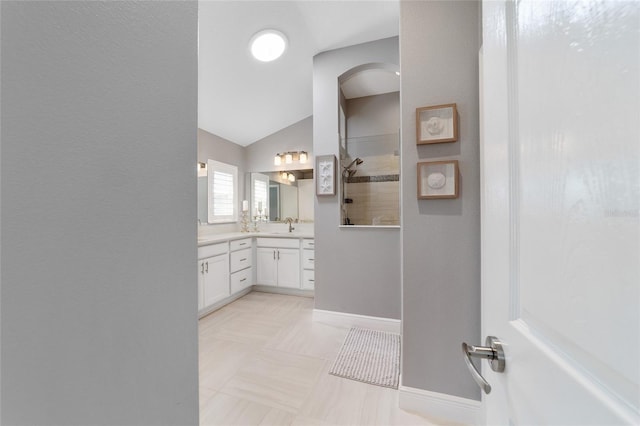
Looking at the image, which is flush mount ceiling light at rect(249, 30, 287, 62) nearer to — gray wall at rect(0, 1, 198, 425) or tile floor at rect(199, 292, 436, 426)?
gray wall at rect(0, 1, 198, 425)

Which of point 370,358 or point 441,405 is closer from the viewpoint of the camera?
point 441,405

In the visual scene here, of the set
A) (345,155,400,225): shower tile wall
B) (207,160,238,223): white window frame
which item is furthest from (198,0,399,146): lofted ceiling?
(345,155,400,225): shower tile wall

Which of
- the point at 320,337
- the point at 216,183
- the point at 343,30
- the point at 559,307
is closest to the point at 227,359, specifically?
the point at 320,337

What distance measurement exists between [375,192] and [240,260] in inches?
78.8

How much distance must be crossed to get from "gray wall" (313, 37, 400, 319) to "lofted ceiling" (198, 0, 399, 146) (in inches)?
6.8

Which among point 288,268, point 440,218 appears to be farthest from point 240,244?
point 440,218

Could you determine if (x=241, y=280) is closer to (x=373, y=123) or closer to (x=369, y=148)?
(x=369, y=148)

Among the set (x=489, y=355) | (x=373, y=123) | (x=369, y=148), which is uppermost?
(x=373, y=123)

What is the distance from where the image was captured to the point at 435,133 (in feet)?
4.52

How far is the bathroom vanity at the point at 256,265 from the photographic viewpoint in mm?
2961

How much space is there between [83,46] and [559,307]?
0.80 m

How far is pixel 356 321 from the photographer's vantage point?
8.52 ft

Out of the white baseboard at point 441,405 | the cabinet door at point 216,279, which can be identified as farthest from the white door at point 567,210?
the cabinet door at point 216,279

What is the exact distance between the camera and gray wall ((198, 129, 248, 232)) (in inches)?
135
